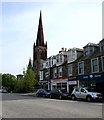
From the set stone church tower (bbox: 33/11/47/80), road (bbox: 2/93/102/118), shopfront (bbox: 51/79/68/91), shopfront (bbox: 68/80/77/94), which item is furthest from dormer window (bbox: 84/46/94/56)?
stone church tower (bbox: 33/11/47/80)

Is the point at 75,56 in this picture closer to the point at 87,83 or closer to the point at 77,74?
the point at 77,74

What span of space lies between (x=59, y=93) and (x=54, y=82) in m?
15.3

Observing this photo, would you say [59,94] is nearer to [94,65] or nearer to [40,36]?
[94,65]

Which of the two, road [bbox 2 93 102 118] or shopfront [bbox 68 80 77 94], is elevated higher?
shopfront [bbox 68 80 77 94]

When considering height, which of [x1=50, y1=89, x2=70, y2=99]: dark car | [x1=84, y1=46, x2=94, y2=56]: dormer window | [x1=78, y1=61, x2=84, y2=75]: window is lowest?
[x1=50, y1=89, x2=70, y2=99]: dark car

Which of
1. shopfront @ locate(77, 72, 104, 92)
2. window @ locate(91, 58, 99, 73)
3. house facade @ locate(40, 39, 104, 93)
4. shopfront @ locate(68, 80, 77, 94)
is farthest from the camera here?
shopfront @ locate(68, 80, 77, 94)

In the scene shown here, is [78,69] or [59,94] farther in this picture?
[78,69]

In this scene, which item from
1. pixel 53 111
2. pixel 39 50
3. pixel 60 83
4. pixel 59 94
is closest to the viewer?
pixel 53 111

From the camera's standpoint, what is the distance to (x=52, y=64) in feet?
181

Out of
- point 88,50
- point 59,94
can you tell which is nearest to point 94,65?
point 88,50

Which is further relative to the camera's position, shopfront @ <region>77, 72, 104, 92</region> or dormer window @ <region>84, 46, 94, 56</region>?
dormer window @ <region>84, 46, 94, 56</region>

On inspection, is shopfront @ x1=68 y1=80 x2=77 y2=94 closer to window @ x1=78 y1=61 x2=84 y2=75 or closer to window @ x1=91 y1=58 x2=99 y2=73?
window @ x1=78 y1=61 x2=84 y2=75

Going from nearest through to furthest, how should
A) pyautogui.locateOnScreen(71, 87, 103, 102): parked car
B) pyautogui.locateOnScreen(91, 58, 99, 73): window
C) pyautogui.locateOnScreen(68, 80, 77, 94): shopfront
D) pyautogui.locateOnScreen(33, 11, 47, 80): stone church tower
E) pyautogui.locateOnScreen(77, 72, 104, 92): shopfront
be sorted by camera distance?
1. pyautogui.locateOnScreen(71, 87, 103, 102): parked car
2. pyautogui.locateOnScreen(77, 72, 104, 92): shopfront
3. pyautogui.locateOnScreen(91, 58, 99, 73): window
4. pyautogui.locateOnScreen(68, 80, 77, 94): shopfront
5. pyautogui.locateOnScreen(33, 11, 47, 80): stone church tower

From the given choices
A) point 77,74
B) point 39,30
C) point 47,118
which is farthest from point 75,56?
point 39,30
